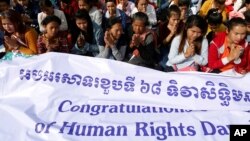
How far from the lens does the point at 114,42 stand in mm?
5152

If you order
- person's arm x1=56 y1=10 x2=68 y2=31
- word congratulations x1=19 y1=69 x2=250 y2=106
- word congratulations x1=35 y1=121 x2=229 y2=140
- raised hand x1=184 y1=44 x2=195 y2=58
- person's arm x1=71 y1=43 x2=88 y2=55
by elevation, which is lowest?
person's arm x1=71 y1=43 x2=88 y2=55

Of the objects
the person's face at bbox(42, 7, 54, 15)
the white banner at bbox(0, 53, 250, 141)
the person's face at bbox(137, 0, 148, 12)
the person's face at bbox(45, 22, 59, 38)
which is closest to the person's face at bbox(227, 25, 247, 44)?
the white banner at bbox(0, 53, 250, 141)

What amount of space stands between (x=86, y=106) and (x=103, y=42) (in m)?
2.12

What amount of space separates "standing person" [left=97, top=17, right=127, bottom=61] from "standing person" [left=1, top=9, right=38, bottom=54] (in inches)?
30.4

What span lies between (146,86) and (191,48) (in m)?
1.24

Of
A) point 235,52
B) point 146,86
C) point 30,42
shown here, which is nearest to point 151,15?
point 30,42

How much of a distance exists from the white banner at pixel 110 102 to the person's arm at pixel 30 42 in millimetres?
1006

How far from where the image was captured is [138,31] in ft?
17.1

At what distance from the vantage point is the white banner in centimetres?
318

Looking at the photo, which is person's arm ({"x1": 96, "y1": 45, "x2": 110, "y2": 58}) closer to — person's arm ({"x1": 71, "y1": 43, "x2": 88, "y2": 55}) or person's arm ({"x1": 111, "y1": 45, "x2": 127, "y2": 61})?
person's arm ({"x1": 111, "y1": 45, "x2": 127, "y2": 61})

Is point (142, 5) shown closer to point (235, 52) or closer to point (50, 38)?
point (50, 38)

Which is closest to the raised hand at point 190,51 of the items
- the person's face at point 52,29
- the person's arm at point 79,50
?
the person's arm at point 79,50

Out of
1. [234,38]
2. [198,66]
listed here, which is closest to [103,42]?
[198,66]

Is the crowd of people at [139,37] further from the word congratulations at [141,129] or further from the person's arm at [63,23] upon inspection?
the word congratulations at [141,129]
